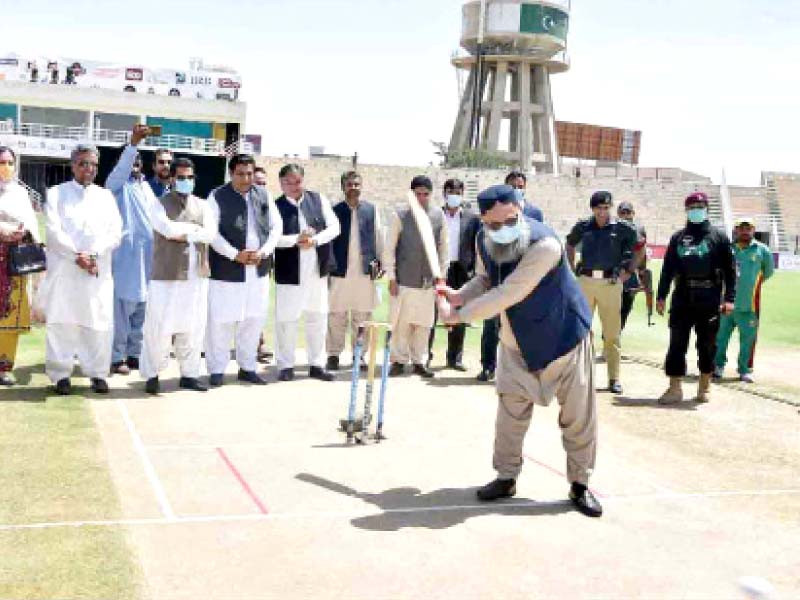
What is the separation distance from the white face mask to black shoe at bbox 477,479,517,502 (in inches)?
219

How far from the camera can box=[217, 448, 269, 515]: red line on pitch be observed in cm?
595

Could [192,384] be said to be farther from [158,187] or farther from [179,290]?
[158,187]

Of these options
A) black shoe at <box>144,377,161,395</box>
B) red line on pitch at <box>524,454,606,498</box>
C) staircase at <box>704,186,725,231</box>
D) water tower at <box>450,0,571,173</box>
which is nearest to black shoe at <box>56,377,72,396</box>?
black shoe at <box>144,377,161,395</box>

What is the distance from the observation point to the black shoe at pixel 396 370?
11.0 metres

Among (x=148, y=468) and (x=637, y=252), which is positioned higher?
(x=637, y=252)

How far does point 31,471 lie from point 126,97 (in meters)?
61.4

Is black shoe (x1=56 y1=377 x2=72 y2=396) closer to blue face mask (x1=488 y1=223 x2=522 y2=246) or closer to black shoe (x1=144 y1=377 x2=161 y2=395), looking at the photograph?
black shoe (x1=144 y1=377 x2=161 y2=395)

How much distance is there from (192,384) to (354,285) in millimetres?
2382

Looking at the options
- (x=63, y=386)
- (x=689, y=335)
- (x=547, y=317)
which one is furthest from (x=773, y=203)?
(x=547, y=317)

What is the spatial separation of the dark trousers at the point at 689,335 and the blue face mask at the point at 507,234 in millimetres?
4368

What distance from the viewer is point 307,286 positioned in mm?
10656

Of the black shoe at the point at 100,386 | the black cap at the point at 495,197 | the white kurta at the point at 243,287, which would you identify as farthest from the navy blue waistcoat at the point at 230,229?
the black cap at the point at 495,197

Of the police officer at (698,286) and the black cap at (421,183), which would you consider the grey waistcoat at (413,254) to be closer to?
the black cap at (421,183)

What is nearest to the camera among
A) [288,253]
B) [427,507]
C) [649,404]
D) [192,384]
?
[427,507]
